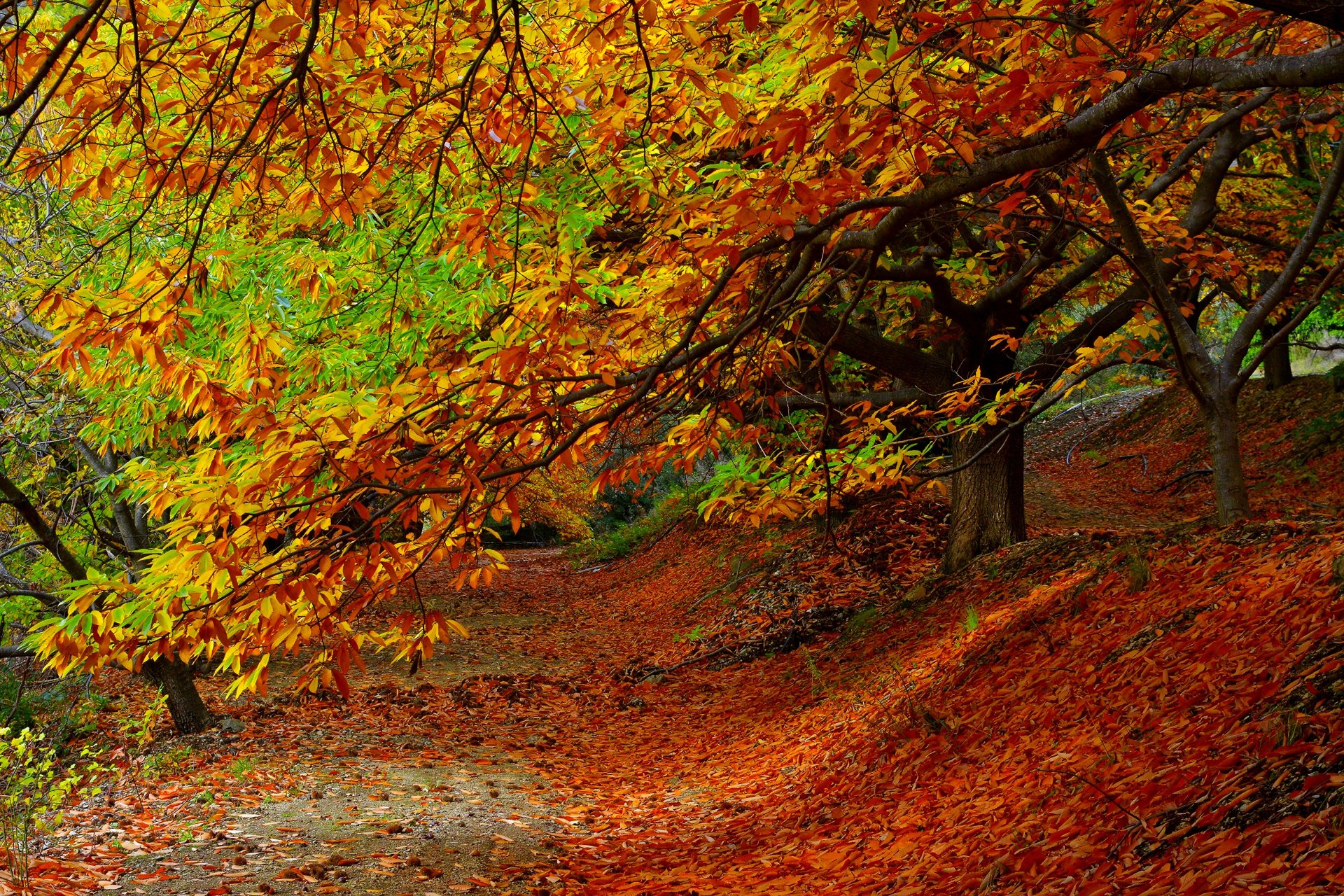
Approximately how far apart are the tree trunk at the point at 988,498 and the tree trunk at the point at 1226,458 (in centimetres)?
335

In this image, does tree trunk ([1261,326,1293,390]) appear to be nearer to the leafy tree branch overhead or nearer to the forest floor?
the forest floor

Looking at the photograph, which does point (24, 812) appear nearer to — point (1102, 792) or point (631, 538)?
point (1102, 792)

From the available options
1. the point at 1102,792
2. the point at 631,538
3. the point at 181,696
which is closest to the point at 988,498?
the point at 1102,792

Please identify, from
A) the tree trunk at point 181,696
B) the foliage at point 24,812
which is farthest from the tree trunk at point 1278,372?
the foliage at point 24,812

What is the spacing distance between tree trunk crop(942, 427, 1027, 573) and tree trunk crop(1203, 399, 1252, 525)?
3.35m

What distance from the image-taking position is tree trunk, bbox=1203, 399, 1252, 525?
5348mm

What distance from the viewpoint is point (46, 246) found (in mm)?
7602

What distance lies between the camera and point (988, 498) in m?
9.41

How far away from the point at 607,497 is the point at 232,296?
2197cm

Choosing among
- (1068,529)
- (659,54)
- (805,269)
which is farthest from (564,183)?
(1068,529)

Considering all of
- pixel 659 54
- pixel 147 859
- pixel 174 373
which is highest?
pixel 659 54

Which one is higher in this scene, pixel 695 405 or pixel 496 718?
pixel 695 405

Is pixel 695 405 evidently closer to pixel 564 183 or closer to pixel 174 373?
pixel 174 373

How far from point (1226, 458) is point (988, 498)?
392cm
